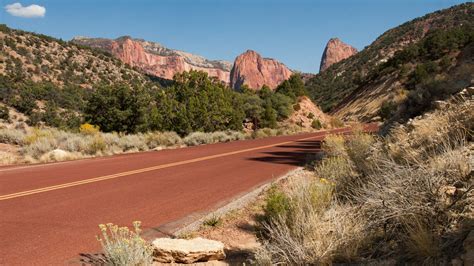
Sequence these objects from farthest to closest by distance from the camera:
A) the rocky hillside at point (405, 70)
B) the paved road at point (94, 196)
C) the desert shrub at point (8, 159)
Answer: the desert shrub at point (8, 159)
the rocky hillside at point (405, 70)
the paved road at point (94, 196)

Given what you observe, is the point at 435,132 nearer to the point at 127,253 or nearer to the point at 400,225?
the point at 400,225

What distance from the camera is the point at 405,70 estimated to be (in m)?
69.4

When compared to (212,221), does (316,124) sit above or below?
above

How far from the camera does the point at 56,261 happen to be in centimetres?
502

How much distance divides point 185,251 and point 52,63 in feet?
229

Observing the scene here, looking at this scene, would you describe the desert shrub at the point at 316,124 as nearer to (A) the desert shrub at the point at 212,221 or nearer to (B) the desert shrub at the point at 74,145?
(B) the desert shrub at the point at 74,145

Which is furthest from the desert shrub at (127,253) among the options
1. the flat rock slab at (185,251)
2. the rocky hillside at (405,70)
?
the rocky hillside at (405,70)

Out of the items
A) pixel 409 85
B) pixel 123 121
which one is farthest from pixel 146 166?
pixel 409 85

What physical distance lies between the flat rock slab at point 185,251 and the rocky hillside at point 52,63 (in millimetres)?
53452

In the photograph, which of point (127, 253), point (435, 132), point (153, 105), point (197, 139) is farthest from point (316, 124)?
point (127, 253)

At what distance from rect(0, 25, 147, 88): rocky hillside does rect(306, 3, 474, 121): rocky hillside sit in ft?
144

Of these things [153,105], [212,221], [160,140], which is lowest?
[212,221]

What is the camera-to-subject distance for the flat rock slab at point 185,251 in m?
5.24

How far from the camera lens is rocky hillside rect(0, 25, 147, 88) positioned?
192 ft
